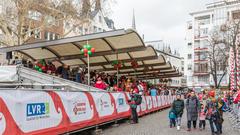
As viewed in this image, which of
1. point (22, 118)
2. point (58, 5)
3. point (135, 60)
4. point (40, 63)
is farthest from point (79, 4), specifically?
point (22, 118)

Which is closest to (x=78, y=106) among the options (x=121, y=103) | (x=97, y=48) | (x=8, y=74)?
(x=8, y=74)

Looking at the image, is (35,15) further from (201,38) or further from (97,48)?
(201,38)

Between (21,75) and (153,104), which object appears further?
(153,104)

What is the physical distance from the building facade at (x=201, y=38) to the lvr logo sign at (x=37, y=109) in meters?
79.3

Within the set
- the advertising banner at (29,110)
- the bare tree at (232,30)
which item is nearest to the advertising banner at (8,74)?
the advertising banner at (29,110)

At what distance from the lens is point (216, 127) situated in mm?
12773

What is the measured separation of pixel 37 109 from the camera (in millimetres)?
8781

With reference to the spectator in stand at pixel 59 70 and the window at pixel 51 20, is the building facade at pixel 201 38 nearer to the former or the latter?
the window at pixel 51 20

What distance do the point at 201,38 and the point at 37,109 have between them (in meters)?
85.7

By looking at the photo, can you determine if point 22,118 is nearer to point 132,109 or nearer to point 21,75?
point 21,75

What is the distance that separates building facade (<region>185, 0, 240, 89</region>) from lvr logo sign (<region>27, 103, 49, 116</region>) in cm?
7934

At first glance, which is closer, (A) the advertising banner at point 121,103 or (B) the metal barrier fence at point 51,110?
(B) the metal barrier fence at point 51,110

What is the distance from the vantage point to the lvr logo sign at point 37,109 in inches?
333

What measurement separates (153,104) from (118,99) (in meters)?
8.75
